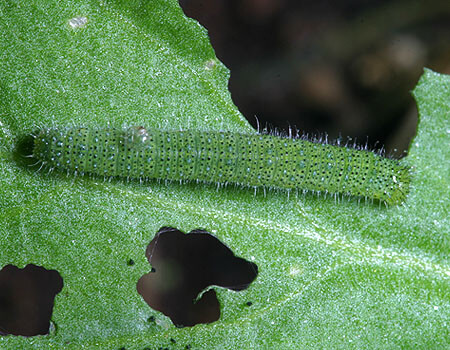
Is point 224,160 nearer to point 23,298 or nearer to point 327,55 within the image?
point 327,55

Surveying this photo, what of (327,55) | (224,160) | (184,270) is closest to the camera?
(224,160)

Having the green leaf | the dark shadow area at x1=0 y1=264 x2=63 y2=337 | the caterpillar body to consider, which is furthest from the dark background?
the dark shadow area at x1=0 y1=264 x2=63 y2=337

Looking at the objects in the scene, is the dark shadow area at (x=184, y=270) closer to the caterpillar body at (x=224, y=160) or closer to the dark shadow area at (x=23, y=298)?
the dark shadow area at (x=23, y=298)

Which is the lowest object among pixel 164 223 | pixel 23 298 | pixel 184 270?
pixel 23 298

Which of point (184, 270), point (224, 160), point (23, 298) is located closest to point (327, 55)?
point (224, 160)

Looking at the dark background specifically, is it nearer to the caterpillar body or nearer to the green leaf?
the caterpillar body

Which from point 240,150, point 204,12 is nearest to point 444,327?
point 240,150
